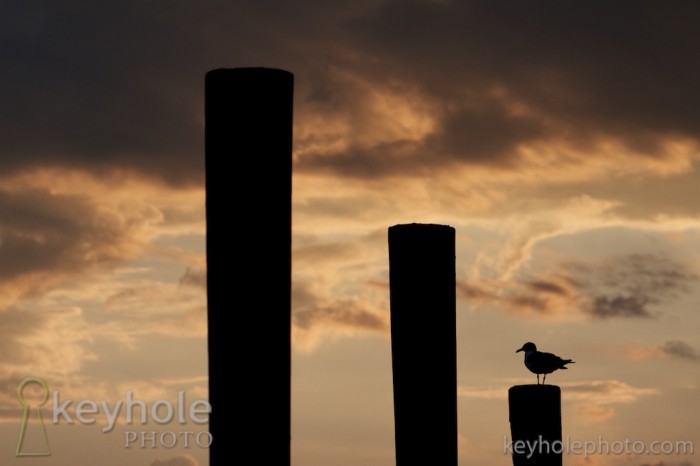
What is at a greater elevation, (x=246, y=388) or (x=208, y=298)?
(x=208, y=298)

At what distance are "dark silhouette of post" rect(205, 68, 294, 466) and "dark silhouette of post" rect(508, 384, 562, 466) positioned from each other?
398cm

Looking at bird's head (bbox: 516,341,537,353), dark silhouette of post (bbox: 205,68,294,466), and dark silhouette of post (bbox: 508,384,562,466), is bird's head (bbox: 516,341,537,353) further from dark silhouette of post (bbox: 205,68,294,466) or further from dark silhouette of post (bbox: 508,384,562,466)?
dark silhouette of post (bbox: 205,68,294,466)

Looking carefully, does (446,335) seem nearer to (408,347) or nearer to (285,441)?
(408,347)

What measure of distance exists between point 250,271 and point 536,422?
170 inches

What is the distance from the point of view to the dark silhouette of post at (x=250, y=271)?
16.4 feet

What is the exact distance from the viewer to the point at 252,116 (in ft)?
16.8

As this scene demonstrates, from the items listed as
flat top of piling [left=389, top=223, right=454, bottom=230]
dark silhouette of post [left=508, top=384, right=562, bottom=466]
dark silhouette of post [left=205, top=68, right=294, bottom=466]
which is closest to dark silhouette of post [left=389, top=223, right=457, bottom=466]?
flat top of piling [left=389, top=223, right=454, bottom=230]

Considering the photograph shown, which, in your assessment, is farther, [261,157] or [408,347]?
[408,347]

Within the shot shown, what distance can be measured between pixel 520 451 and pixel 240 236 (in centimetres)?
455

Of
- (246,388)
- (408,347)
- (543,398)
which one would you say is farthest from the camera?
(543,398)

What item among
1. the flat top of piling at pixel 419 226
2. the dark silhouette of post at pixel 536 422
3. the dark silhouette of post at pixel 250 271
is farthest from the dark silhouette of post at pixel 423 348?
the dark silhouette of post at pixel 250 271

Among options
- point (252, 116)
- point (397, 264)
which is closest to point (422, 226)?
point (397, 264)

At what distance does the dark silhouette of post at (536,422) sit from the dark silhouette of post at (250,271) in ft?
13.1

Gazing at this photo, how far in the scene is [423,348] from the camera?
8102 millimetres
